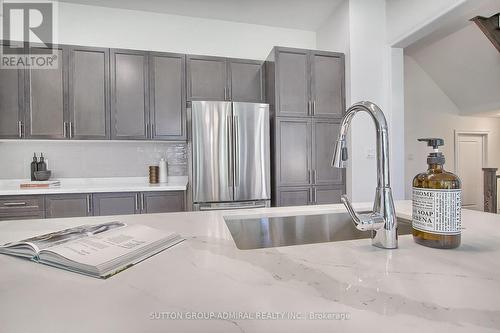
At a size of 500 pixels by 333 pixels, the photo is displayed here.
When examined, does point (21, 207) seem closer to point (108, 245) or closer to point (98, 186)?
point (98, 186)

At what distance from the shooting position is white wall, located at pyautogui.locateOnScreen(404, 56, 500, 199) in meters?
5.31

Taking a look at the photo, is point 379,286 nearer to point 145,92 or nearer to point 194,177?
point 194,177

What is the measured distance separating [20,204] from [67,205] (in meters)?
0.39

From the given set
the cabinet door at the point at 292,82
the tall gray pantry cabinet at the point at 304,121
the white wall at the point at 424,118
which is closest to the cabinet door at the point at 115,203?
the tall gray pantry cabinet at the point at 304,121

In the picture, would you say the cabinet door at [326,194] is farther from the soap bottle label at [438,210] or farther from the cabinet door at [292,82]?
the soap bottle label at [438,210]

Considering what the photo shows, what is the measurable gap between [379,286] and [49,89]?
11.0 feet

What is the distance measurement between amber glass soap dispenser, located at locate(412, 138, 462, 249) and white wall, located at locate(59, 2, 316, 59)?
10.7 feet

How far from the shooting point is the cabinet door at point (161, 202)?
2678 mm

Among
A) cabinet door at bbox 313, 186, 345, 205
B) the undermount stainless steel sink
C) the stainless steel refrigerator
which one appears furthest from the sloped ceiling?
the undermount stainless steel sink

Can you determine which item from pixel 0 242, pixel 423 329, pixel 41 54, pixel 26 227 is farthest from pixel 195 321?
pixel 41 54

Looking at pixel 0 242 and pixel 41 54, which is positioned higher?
pixel 41 54

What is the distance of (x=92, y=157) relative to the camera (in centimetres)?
315

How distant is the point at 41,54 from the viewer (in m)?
2.77

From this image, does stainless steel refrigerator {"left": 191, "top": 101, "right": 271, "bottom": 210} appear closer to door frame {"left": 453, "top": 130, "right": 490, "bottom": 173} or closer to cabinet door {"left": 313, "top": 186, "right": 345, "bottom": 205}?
cabinet door {"left": 313, "top": 186, "right": 345, "bottom": 205}
